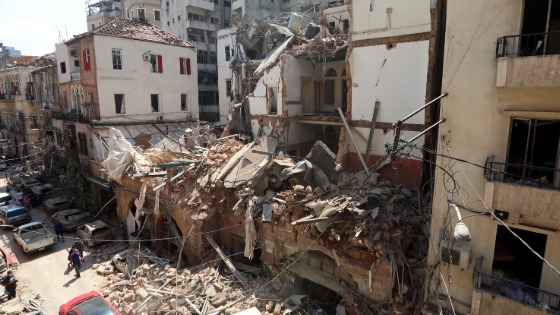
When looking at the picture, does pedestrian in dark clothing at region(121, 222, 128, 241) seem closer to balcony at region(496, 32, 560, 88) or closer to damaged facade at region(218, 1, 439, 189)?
damaged facade at region(218, 1, 439, 189)

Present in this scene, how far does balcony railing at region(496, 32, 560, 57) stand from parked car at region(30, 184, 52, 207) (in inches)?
1359

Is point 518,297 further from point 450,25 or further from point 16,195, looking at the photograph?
point 16,195

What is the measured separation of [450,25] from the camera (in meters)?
8.95

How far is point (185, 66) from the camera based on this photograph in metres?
32.5

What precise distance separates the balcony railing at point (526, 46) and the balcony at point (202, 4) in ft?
137

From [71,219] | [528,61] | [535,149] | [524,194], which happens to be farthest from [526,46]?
[71,219]

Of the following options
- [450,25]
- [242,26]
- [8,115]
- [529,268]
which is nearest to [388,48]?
[450,25]

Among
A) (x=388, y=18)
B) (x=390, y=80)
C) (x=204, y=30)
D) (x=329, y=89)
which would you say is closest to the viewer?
(x=388, y=18)

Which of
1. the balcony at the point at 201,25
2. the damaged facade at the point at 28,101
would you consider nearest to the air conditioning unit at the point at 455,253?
the damaged facade at the point at 28,101

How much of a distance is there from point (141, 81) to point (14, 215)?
1389 cm

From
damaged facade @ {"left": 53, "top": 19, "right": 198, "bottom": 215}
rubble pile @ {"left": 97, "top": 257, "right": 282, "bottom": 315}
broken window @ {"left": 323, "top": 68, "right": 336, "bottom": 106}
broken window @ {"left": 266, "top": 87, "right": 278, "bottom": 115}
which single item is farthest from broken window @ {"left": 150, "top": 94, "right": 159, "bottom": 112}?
rubble pile @ {"left": 97, "top": 257, "right": 282, "bottom": 315}

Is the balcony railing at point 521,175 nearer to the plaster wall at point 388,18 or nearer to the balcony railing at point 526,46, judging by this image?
the balcony railing at point 526,46

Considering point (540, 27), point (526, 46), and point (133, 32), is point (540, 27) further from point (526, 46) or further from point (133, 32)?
point (133, 32)

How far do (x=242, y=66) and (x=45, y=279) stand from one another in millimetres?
21543
